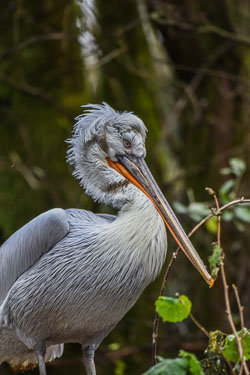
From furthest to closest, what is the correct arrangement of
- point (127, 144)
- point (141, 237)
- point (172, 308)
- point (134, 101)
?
1. point (134, 101)
2. point (127, 144)
3. point (141, 237)
4. point (172, 308)

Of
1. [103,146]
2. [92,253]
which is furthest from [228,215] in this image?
[92,253]

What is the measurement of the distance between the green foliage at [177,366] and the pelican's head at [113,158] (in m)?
1.28

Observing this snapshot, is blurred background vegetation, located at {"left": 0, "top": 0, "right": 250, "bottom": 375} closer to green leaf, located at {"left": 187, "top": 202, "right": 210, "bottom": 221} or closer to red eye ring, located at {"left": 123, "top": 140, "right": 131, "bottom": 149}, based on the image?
green leaf, located at {"left": 187, "top": 202, "right": 210, "bottom": 221}

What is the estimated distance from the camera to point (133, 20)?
7070mm

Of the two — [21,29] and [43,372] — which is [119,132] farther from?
[21,29]

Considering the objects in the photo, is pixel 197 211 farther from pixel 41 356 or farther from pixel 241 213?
pixel 41 356

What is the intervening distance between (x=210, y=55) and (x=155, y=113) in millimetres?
1015

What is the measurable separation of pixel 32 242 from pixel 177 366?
5.84ft

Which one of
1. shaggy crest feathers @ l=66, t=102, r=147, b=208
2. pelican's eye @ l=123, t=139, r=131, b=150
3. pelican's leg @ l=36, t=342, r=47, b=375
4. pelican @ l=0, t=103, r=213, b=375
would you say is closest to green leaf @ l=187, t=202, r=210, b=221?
pelican @ l=0, t=103, r=213, b=375

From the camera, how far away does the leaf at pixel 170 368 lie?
2305mm

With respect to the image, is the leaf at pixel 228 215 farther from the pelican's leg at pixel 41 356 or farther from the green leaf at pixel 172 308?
the green leaf at pixel 172 308

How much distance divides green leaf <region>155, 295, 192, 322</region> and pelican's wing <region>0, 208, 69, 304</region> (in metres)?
1.48

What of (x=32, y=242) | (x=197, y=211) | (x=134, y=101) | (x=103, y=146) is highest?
(x=134, y=101)

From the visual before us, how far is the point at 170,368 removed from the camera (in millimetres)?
2320
